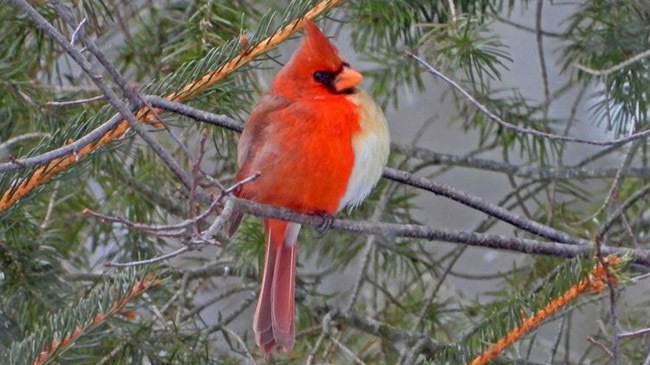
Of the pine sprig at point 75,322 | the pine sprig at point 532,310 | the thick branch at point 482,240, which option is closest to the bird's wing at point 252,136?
the thick branch at point 482,240

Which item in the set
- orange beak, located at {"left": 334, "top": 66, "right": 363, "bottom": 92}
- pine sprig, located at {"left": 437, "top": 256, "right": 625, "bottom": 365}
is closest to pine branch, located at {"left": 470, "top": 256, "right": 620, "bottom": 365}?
pine sprig, located at {"left": 437, "top": 256, "right": 625, "bottom": 365}

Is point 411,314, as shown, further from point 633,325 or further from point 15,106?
point 15,106

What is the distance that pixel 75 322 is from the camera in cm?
155

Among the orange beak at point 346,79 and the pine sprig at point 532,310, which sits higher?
the orange beak at point 346,79

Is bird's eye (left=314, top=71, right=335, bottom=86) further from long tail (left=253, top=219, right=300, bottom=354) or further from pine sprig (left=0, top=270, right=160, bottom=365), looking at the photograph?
pine sprig (left=0, top=270, right=160, bottom=365)

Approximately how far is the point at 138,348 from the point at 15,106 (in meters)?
0.55

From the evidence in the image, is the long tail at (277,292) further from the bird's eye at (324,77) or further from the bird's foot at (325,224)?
the bird's eye at (324,77)

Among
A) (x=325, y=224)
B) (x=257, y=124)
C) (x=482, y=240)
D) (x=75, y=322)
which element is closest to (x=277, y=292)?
(x=325, y=224)

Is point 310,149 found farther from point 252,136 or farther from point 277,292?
point 277,292

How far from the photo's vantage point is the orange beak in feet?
6.98

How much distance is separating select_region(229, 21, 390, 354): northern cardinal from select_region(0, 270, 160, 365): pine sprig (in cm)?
40

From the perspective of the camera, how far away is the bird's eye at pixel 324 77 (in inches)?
85.7

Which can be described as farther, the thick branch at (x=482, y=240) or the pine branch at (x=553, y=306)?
the thick branch at (x=482, y=240)

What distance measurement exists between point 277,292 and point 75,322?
0.67m
